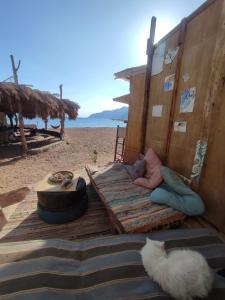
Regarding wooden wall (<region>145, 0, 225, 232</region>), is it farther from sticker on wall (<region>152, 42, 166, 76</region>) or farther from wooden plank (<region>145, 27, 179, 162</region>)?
sticker on wall (<region>152, 42, 166, 76</region>)

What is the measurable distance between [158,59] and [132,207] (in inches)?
120

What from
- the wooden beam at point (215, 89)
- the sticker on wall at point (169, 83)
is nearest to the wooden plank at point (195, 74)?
the wooden beam at point (215, 89)

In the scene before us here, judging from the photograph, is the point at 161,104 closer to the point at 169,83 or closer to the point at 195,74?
the point at 169,83

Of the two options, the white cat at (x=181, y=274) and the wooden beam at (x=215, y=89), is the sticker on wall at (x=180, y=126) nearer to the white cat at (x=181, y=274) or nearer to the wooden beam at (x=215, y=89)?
the wooden beam at (x=215, y=89)

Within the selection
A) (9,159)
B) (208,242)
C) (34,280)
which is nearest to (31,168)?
(9,159)

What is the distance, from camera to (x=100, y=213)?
118 inches

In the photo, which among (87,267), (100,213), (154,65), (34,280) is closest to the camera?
(34,280)

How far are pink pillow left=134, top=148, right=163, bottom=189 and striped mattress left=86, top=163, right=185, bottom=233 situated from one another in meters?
0.12

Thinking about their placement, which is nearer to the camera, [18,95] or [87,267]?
[87,267]

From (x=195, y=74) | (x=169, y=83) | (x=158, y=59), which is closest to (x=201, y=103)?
(x=195, y=74)

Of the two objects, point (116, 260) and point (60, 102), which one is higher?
point (60, 102)

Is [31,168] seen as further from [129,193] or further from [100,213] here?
[129,193]

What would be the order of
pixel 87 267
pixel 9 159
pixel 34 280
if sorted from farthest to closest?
pixel 9 159
pixel 87 267
pixel 34 280

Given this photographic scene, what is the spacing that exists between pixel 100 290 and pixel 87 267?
235mm
